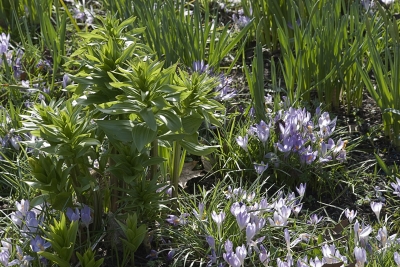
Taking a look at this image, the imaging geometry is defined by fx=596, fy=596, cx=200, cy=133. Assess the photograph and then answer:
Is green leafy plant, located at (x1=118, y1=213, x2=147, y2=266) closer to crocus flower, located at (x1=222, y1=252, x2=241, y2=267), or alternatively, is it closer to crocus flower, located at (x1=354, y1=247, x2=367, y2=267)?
crocus flower, located at (x1=222, y1=252, x2=241, y2=267)

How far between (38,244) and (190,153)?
2.12ft

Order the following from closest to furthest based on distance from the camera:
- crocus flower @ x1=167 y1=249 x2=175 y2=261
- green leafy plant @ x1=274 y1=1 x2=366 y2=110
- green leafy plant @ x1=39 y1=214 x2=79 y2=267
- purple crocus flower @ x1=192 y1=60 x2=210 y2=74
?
green leafy plant @ x1=39 y1=214 x2=79 y2=267
crocus flower @ x1=167 y1=249 x2=175 y2=261
green leafy plant @ x1=274 y1=1 x2=366 y2=110
purple crocus flower @ x1=192 y1=60 x2=210 y2=74

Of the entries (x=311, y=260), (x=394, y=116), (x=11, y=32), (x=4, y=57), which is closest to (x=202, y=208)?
(x=311, y=260)

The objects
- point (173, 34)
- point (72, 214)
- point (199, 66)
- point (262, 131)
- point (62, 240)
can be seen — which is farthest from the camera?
point (173, 34)

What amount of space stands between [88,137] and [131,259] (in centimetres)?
50

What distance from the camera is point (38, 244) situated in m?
2.03

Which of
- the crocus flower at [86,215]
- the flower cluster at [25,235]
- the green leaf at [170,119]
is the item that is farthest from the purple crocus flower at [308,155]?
the flower cluster at [25,235]

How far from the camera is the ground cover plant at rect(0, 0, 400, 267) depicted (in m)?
2.01

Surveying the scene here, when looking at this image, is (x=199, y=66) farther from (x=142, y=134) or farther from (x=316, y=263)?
(x=316, y=263)

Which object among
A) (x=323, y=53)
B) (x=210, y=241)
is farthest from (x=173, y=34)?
(x=210, y=241)

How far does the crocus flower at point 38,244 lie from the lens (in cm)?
203

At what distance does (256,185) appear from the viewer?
8.02ft

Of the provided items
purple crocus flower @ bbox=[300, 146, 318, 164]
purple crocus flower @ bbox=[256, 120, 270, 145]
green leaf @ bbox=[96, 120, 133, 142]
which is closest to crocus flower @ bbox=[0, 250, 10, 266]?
green leaf @ bbox=[96, 120, 133, 142]

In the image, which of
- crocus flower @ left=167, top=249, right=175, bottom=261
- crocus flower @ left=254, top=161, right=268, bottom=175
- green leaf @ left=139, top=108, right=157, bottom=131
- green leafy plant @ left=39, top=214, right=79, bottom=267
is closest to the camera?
green leaf @ left=139, top=108, right=157, bottom=131
